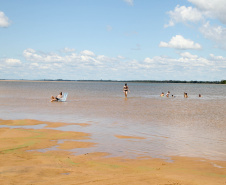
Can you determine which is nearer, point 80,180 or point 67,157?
point 80,180

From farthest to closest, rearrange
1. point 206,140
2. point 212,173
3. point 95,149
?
point 206,140 → point 95,149 → point 212,173

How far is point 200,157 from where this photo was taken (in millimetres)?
8914

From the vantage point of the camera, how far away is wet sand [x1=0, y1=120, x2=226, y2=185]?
6.18 meters

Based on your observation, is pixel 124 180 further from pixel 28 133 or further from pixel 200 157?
pixel 28 133

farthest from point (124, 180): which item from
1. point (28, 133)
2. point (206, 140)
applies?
point (28, 133)

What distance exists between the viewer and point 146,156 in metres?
8.94

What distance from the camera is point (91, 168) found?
731cm

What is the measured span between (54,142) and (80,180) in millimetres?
4970

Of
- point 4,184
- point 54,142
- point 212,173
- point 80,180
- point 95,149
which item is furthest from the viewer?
point 54,142

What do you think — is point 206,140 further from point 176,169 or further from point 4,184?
point 4,184

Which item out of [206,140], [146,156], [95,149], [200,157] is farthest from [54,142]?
[206,140]

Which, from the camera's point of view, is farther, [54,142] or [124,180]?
[54,142]

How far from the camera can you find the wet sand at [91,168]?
6184mm

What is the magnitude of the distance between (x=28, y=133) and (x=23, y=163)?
5170 mm
